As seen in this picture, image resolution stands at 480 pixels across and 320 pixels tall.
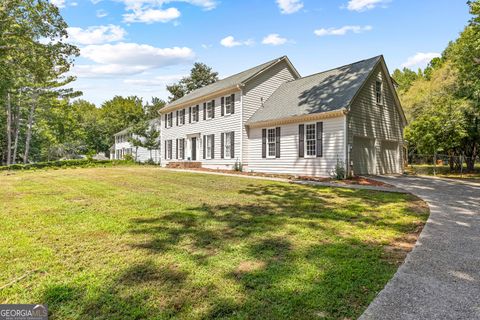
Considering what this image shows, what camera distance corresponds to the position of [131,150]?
127ft

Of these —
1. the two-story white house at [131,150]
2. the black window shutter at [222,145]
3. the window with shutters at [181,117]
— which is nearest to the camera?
the black window shutter at [222,145]

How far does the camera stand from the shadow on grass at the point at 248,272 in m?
2.62

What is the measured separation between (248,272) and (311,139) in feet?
40.3

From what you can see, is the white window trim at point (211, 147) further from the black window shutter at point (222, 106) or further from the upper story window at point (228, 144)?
the black window shutter at point (222, 106)

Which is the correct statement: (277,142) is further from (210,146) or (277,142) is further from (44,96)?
(44,96)

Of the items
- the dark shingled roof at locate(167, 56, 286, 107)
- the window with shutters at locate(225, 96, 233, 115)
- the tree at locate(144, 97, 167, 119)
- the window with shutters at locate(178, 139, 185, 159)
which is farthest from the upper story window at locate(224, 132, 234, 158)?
the tree at locate(144, 97, 167, 119)

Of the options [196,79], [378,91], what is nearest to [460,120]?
[378,91]

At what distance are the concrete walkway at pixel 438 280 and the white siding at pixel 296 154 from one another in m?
8.16

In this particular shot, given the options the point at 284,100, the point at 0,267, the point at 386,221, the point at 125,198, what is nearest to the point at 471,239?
the point at 386,221

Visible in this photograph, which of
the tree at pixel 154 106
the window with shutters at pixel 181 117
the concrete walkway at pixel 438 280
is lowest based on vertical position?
the concrete walkway at pixel 438 280

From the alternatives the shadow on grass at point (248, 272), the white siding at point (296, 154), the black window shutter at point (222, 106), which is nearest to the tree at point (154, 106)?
the black window shutter at point (222, 106)

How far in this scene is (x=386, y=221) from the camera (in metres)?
5.81

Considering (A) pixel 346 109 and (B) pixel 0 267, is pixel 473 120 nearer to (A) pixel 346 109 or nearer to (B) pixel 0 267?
(A) pixel 346 109
